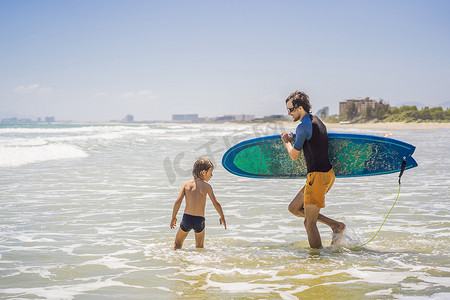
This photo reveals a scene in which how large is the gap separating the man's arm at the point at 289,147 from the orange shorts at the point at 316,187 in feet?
0.93

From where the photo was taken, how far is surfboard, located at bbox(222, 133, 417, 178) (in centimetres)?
493

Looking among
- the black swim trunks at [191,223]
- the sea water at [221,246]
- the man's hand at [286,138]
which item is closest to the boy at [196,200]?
the black swim trunks at [191,223]

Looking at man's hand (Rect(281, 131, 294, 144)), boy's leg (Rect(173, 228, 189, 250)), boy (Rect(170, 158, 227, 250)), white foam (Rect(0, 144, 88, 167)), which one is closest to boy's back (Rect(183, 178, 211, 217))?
boy (Rect(170, 158, 227, 250))

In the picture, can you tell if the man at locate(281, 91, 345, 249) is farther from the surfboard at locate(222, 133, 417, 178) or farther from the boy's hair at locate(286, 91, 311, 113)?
the surfboard at locate(222, 133, 417, 178)

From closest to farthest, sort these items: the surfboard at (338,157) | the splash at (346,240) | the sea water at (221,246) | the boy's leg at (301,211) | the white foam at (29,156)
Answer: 1. the sea water at (221,246)
2. the boy's leg at (301,211)
3. the splash at (346,240)
4. the surfboard at (338,157)
5. the white foam at (29,156)

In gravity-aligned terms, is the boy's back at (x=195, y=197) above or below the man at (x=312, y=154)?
below

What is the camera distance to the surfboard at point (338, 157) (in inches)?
194

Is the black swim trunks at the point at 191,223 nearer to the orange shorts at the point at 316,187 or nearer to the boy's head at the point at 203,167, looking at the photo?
the boy's head at the point at 203,167

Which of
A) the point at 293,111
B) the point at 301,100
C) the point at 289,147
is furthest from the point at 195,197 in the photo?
the point at 301,100

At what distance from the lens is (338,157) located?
4.93 meters

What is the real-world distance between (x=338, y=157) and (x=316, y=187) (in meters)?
0.91

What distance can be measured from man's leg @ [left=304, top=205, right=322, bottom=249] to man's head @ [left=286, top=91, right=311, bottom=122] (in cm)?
90

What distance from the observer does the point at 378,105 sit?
109 m

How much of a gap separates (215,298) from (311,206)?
154 centimetres
